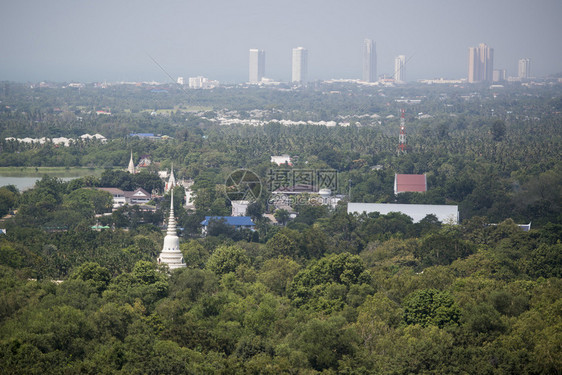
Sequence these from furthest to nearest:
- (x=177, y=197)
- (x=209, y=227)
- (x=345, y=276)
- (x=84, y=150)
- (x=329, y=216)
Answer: (x=84, y=150) < (x=177, y=197) < (x=329, y=216) < (x=209, y=227) < (x=345, y=276)

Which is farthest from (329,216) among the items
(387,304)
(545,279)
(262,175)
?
(387,304)

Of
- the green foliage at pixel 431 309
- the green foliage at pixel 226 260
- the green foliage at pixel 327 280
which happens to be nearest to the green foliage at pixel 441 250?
the green foliage at pixel 327 280

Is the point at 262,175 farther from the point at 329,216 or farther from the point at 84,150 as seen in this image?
the point at 84,150

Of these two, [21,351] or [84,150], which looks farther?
[84,150]

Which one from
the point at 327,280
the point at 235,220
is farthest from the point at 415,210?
the point at 327,280

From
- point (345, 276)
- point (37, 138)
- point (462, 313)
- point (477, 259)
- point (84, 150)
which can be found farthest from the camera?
point (37, 138)

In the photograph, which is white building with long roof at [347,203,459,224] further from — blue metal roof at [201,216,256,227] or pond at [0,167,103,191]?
pond at [0,167,103,191]

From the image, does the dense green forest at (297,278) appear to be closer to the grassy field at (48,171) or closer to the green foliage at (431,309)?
the green foliage at (431,309)
